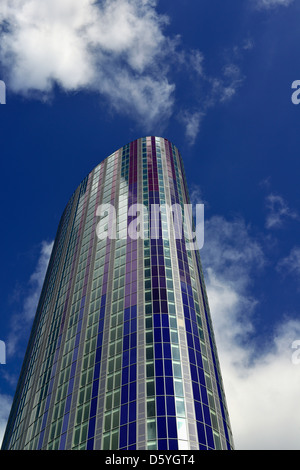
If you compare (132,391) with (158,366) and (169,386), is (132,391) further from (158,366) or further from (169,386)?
(169,386)

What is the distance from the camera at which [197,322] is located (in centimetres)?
8731

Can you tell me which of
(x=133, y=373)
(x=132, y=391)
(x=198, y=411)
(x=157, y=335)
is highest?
(x=157, y=335)

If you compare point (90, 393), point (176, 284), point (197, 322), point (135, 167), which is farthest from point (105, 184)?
point (90, 393)

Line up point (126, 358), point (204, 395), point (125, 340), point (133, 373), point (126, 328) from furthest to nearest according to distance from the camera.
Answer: point (126, 328) → point (125, 340) → point (126, 358) → point (133, 373) → point (204, 395)

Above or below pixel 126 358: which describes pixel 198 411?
below

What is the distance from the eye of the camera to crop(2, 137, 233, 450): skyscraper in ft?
227

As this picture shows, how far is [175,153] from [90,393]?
87491mm

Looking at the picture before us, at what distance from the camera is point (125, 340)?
83.1m

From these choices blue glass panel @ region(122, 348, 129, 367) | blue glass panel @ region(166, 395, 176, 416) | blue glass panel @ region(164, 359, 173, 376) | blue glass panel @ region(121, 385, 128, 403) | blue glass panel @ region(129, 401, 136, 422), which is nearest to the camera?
blue glass panel @ region(166, 395, 176, 416)

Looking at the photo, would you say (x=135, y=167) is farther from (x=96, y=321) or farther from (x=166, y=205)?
(x=96, y=321)

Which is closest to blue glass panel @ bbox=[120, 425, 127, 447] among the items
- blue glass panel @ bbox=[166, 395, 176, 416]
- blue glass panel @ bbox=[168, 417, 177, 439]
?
blue glass panel @ bbox=[168, 417, 177, 439]

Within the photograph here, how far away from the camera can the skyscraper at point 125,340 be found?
227 feet

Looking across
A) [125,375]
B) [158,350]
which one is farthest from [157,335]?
[125,375]

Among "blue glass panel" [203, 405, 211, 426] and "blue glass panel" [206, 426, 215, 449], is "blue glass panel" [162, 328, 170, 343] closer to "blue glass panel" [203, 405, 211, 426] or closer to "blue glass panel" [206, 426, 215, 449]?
"blue glass panel" [203, 405, 211, 426]
